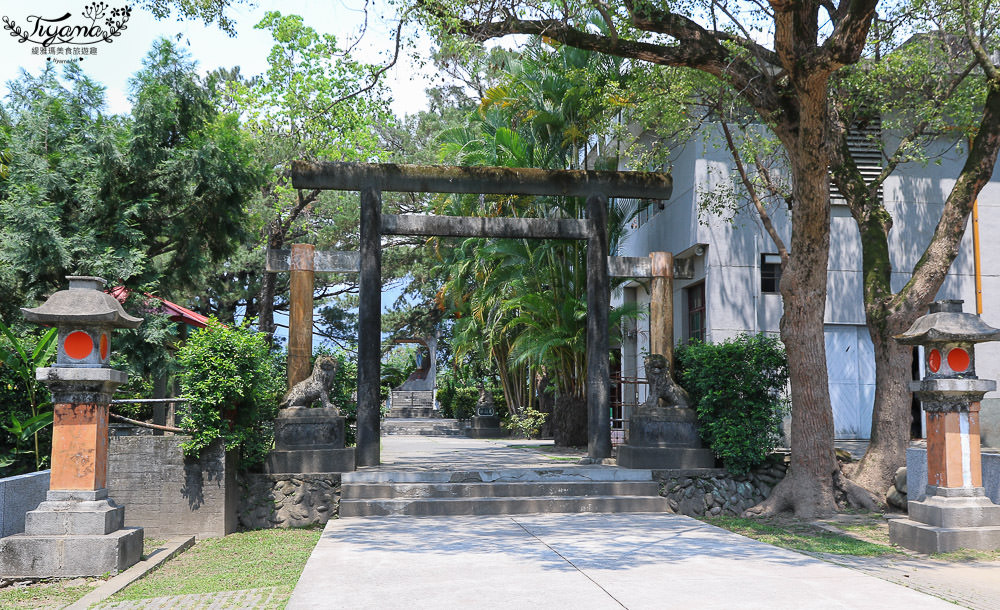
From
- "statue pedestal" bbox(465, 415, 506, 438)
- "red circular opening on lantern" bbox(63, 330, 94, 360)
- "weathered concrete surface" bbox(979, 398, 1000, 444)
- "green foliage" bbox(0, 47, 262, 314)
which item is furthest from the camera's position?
"statue pedestal" bbox(465, 415, 506, 438)

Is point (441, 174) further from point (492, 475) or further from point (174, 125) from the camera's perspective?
point (174, 125)

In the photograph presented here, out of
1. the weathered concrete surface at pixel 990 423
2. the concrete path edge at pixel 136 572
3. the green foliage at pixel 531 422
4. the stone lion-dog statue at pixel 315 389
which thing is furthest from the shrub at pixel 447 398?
the concrete path edge at pixel 136 572

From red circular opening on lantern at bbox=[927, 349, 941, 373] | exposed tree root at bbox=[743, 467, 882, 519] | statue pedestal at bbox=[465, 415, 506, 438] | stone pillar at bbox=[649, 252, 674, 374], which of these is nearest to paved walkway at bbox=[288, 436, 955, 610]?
exposed tree root at bbox=[743, 467, 882, 519]

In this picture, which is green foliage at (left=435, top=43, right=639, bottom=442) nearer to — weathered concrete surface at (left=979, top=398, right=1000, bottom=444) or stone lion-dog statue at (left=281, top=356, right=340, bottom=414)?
stone lion-dog statue at (left=281, top=356, right=340, bottom=414)

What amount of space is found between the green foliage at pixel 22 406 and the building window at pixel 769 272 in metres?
13.8

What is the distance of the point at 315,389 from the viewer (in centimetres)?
1145

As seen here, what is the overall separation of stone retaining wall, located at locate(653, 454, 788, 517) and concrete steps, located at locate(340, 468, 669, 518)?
0.49 meters

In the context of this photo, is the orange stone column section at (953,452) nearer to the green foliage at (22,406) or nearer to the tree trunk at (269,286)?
the green foliage at (22,406)

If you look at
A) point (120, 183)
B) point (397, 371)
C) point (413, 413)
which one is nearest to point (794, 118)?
point (120, 183)

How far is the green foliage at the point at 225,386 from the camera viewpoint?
999 cm

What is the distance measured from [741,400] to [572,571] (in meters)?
6.00

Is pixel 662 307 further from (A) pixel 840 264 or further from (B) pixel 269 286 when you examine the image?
(B) pixel 269 286

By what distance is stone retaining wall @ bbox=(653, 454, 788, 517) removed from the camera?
38.2 feet

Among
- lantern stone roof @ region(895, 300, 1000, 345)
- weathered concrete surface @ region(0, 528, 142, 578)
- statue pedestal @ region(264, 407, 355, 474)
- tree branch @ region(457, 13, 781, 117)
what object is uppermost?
tree branch @ region(457, 13, 781, 117)
